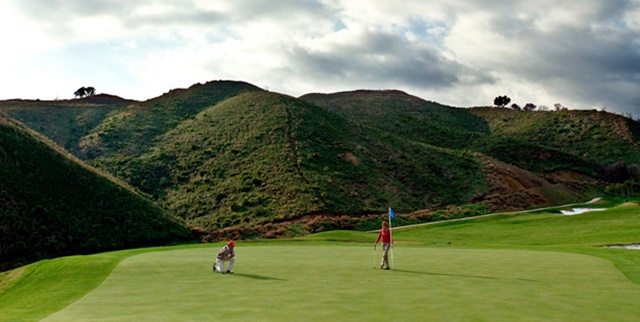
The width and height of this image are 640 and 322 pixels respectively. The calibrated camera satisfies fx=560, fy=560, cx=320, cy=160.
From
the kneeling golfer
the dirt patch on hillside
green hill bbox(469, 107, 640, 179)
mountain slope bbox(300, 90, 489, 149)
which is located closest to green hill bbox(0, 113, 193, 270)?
the kneeling golfer

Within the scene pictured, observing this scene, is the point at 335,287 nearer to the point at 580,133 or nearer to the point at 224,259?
the point at 224,259

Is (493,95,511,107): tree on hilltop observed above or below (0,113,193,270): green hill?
above

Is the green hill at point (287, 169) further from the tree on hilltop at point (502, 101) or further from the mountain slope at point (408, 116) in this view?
the tree on hilltop at point (502, 101)

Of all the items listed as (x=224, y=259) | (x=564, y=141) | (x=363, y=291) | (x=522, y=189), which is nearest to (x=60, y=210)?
(x=224, y=259)

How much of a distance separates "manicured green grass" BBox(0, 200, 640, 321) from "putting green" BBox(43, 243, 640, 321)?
0.12 feet

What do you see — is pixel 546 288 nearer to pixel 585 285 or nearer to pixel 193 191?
pixel 585 285

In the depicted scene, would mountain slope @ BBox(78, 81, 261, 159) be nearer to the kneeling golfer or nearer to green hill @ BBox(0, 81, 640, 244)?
green hill @ BBox(0, 81, 640, 244)

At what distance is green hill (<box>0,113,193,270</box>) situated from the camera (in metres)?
41.6

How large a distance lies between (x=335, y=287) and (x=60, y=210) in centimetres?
3594

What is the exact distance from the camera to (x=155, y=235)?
48594 millimetres

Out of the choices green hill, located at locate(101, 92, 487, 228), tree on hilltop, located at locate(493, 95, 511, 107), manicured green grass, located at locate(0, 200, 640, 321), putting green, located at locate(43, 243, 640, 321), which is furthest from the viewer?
tree on hilltop, located at locate(493, 95, 511, 107)

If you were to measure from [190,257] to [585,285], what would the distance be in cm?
1822

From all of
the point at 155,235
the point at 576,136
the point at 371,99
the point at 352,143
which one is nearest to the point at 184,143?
the point at 352,143

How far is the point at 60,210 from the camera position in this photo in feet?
151
